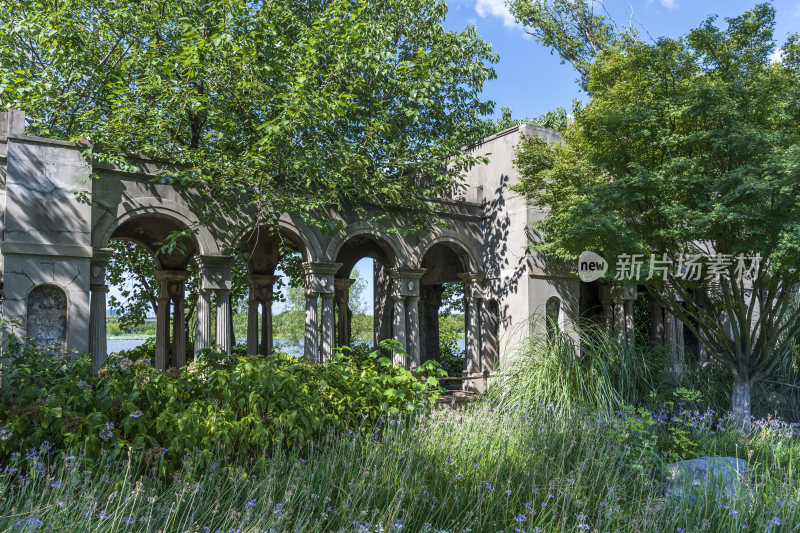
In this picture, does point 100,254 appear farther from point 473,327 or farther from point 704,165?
point 704,165

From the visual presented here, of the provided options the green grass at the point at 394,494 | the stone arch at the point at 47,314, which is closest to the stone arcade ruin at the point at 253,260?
the stone arch at the point at 47,314

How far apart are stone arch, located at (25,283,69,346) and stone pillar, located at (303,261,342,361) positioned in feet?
13.8

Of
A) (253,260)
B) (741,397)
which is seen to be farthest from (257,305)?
(741,397)

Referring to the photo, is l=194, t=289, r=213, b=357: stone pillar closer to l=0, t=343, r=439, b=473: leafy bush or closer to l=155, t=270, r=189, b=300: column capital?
l=155, t=270, r=189, b=300: column capital

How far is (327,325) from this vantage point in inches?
448

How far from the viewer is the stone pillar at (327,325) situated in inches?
440

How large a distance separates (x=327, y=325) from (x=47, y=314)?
483 cm

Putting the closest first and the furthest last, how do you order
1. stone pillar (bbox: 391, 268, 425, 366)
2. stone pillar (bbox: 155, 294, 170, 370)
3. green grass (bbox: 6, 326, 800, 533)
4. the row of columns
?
green grass (bbox: 6, 326, 800, 533) → the row of columns → stone pillar (bbox: 391, 268, 425, 366) → stone pillar (bbox: 155, 294, 170, 370)

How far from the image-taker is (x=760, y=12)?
892 cm

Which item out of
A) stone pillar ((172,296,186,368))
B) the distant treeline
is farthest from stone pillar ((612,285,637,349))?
the distant treeline

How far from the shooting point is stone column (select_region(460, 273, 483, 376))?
1362 cm

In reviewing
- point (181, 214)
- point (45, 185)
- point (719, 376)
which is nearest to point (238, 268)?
point (181, 214)

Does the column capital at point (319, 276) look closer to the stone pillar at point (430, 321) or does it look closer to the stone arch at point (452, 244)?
the stone arch at point (452, 244)

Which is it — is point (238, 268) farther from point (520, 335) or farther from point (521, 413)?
point (521, 413)
